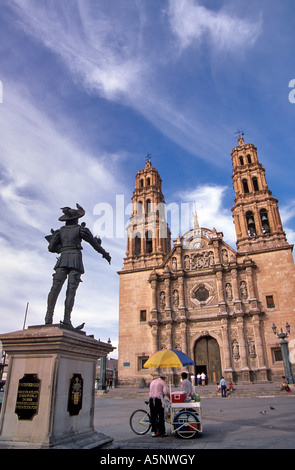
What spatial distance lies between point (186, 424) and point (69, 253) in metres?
4.12

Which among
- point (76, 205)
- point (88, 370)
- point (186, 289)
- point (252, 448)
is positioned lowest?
point (252, 448)

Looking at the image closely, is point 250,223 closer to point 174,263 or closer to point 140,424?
point 174,263

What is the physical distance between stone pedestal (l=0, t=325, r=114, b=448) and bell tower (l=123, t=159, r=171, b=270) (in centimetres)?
2570

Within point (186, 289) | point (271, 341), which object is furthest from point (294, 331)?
point (186, 289)

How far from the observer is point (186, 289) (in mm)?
28453

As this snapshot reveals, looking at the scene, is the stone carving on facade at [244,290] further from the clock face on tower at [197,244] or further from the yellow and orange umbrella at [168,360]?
the yellow and orange umbrella at [168,360]

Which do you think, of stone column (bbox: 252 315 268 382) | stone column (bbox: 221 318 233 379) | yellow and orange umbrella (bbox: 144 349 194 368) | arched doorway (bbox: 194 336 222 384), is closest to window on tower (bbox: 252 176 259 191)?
stone column (bbox: 252 315 268 382)

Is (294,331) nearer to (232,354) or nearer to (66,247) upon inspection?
(232,354)

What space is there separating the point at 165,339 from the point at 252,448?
2278cm

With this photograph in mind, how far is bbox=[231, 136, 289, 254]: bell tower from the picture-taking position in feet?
91.3

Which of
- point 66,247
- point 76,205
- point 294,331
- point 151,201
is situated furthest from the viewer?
point 151,201

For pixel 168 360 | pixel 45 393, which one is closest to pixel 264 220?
pixel 168 360

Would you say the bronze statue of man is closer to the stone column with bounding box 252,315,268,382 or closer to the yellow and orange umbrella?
the yellow and orange umbrella

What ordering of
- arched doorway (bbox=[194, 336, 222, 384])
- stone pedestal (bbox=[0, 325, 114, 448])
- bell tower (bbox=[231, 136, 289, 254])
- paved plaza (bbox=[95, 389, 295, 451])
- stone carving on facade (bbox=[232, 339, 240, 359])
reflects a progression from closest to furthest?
1. stone pedestal (bbox=[0, 325, 114, 448])
2. paved plaza (bbox=[95, 389, 295, 451])
3. stone carving on facade (bbox=[232, 339, 240, 359])
4. arched doorway (bbox=[194, 336, 222, 384])
5. bell tower (bbox=[231, 136, 289, 254])
